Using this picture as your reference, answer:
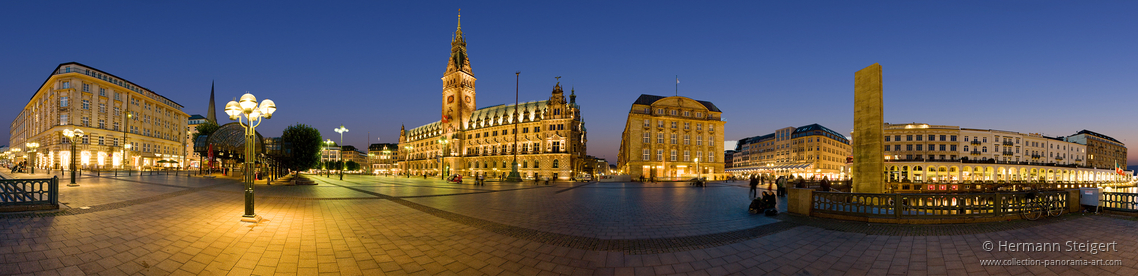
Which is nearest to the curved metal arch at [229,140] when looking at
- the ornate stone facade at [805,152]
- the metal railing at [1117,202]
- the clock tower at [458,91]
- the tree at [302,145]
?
the tree at [302,145]

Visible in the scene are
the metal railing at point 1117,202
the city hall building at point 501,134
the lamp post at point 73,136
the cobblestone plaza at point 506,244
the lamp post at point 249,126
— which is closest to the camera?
the cobblestone plaza at point 506,244

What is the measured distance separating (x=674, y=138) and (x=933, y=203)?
56.5 m

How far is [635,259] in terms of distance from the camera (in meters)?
6.45

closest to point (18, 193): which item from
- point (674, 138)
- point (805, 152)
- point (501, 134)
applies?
point (674, 138)

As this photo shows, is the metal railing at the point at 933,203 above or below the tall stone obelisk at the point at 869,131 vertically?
below

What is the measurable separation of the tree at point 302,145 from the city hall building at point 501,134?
61.1 ft

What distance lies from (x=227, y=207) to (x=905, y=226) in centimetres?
1920

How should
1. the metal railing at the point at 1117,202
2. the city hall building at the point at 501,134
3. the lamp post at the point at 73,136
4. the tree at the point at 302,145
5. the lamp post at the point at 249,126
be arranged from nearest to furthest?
the lamp post at the point at 249,126, the metal railing at the point at 1117,202, the lamp post at the point at 73,136, the tree at the point at 302,145, the city hall building at the point at 501,134

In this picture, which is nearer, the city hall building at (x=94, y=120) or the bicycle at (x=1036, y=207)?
the bicycle at (x=1036, y=207)

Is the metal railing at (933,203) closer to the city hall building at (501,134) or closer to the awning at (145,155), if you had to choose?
the city hall building at (501,134)

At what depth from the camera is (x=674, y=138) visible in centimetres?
6581

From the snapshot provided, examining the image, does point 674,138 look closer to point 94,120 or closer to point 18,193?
point 18,193

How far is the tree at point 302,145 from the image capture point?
47.2 meters

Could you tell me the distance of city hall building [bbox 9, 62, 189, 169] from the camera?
5831 cm
